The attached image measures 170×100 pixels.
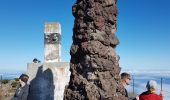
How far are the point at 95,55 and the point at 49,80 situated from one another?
4.17 m

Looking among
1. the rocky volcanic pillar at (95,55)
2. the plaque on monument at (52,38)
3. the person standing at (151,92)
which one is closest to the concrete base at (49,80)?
the plaque on monument at (52,38)

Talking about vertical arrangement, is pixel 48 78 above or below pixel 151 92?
above

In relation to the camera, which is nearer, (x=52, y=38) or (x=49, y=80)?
(x=49, y=80)

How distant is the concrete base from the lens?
12195mm

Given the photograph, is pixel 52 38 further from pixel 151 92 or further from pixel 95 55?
pixel 151 92

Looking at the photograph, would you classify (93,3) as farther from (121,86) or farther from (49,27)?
(49,27)

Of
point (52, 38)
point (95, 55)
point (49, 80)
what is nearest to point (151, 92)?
point (95, 55)

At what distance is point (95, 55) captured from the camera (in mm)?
8375

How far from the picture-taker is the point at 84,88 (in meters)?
8.34

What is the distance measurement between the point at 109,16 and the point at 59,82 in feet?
13.6

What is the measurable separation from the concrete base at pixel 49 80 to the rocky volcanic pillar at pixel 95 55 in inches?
133

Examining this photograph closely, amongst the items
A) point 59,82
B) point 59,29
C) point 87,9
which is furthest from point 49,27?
point 87,9

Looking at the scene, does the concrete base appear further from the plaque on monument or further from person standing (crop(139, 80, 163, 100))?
person standing (crop(139, 80, 163, 100))

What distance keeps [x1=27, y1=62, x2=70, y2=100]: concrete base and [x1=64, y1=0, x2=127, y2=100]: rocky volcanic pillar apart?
338cm
